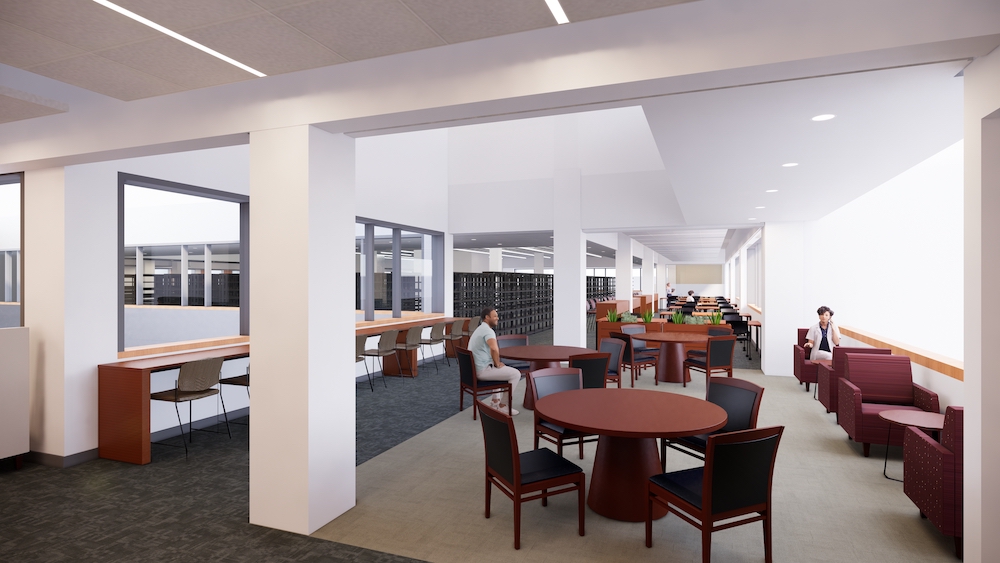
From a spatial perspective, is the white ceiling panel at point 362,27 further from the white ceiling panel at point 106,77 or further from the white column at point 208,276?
the white column at point 208,276

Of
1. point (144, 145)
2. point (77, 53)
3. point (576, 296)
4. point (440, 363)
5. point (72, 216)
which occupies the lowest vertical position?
point (440, 363)

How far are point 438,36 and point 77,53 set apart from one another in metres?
1.92

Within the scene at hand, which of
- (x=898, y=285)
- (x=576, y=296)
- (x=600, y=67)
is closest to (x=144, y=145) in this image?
(x=600, y=67)

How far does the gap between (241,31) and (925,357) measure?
5.65 metres

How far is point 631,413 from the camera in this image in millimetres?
3139

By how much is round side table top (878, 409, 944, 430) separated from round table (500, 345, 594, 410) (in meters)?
2.54

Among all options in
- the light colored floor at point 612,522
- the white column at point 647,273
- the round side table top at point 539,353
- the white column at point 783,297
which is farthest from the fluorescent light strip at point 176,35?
the white column at point 647,273

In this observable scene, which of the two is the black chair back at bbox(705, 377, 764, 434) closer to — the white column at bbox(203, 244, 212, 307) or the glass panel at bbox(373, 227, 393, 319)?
the glass panel at bbox(373, 227, 393, 319)

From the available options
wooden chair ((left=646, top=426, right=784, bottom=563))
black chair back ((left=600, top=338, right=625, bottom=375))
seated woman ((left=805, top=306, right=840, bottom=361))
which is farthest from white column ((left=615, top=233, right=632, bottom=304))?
wooden chair ((left=646, top=426, right=784, bottom=563))

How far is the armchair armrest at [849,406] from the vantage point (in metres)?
4.31

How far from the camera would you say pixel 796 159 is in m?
4.62

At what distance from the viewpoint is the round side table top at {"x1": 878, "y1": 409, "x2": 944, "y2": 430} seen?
345cm

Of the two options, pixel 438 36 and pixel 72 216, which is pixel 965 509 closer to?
pixel 438 36

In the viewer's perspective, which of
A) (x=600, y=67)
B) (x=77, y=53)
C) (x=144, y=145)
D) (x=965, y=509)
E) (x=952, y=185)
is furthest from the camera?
(x=952, y=185)
